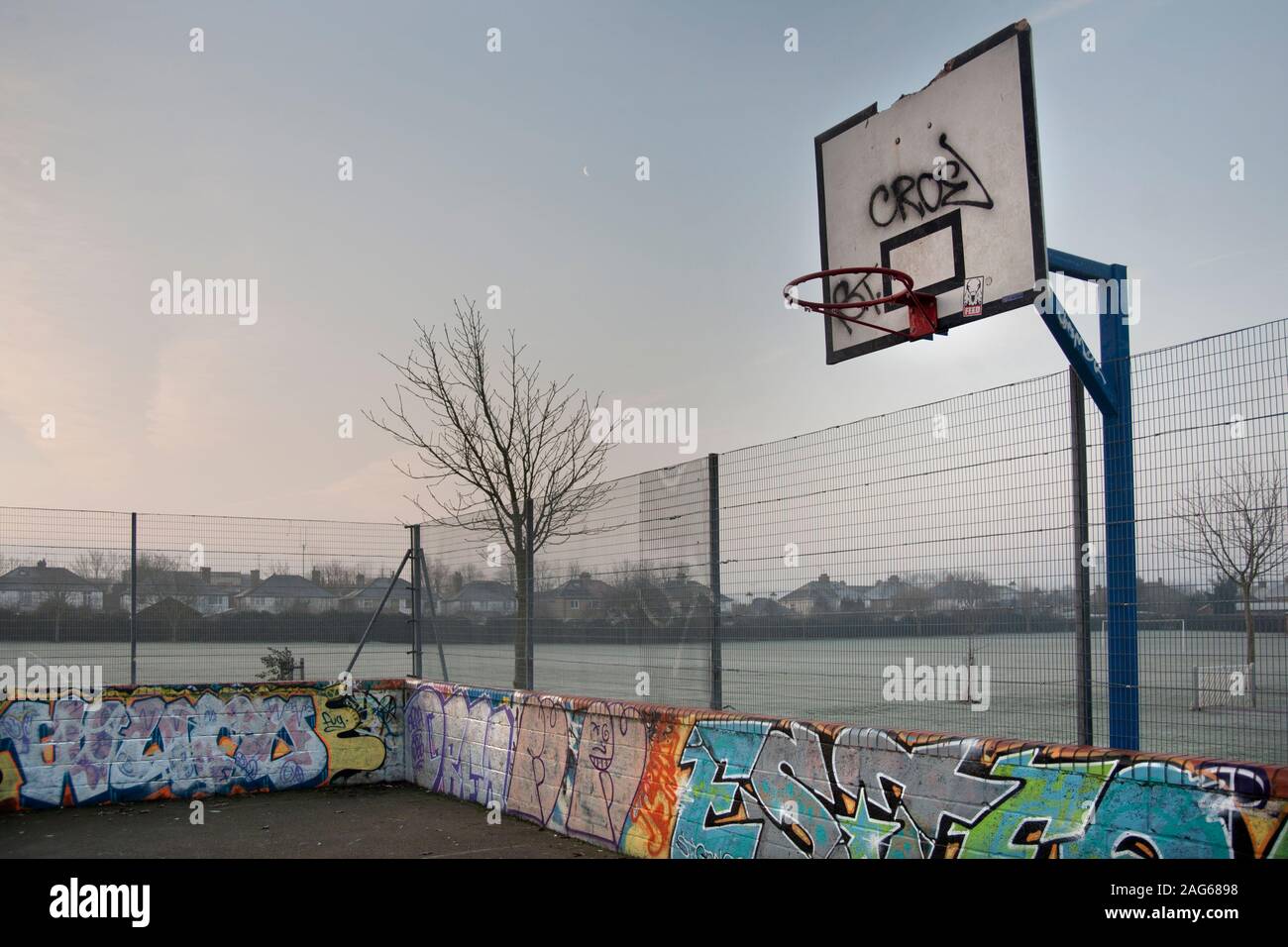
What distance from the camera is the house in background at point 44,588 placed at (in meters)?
10.5

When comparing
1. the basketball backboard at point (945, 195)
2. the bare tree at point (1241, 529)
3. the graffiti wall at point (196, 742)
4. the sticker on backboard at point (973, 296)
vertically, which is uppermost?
the basketball backboard at point (945, 195)

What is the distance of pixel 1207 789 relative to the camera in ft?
14.2

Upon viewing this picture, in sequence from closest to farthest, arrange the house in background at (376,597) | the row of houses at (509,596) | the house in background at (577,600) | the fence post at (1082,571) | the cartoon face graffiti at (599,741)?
the fence post at (1082,571), the row of houses at (509,596), the cartoon face graffiti at (599,741), the house in background at (577,600), the house in background at (376,597)

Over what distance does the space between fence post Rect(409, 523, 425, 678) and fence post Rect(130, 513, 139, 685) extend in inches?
109

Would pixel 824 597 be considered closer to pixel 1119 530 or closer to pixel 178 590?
pixel 1119 530

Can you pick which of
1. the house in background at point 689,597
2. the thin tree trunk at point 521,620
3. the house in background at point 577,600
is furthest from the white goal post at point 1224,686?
the thin tree trunk at point 521,620

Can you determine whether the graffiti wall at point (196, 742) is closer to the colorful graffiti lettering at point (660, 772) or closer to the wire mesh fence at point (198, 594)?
the colorful graffiti lettering at point (660, 772)

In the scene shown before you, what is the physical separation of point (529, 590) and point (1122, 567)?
5723 mm

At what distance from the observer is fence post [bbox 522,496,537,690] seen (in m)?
9.64

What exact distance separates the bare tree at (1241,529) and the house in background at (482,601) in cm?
642

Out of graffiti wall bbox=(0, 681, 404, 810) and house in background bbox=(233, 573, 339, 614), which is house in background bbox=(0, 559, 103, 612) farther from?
house in background bbox=(233, 573, 339, 614)
